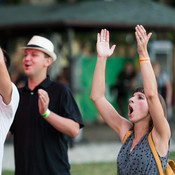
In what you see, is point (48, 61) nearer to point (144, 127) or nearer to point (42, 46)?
point (42, 46)

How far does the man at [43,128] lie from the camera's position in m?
3.82

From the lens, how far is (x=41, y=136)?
12.8 feet

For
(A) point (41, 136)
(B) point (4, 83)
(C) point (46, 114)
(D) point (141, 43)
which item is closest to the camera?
(B) point (4, 83)

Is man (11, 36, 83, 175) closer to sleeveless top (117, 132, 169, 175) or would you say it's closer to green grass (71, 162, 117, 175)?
sleeveless top (117, 132, 169, 175)

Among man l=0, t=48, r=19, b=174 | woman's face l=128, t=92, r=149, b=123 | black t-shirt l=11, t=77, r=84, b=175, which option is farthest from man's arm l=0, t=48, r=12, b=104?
black t-shirt l=11, t=77, r=84, b=175

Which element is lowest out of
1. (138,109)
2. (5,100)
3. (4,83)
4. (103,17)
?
(138,109)

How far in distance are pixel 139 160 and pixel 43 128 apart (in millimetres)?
1214

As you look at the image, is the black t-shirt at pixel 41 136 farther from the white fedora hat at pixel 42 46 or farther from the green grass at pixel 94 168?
the green grass at pixel 94 168

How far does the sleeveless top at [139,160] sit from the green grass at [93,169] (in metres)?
4.23

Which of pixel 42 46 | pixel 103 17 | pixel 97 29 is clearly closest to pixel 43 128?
pixel 42 46

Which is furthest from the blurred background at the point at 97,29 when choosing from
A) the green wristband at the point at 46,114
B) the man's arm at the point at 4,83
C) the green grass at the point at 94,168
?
the man's arm at the point at 4,83

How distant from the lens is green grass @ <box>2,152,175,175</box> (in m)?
7.47

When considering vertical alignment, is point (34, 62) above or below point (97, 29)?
below

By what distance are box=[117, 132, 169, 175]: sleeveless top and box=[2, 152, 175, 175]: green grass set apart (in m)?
4.23
